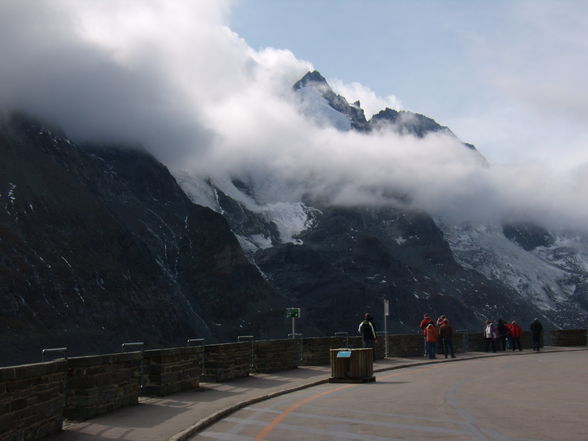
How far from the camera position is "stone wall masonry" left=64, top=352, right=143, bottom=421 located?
13.8 metres

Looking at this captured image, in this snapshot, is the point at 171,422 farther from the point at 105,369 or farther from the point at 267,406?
the point at 267,406

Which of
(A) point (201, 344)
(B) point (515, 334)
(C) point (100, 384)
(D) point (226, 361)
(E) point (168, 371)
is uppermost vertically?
(B) point (515, 334)

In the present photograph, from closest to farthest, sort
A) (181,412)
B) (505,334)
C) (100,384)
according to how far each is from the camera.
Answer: (100,384)
(181,412)
(505,334)

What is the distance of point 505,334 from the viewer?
42281 mm

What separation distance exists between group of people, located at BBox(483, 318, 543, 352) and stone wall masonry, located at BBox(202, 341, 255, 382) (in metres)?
20.8

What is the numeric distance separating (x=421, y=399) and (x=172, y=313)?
16535 cm

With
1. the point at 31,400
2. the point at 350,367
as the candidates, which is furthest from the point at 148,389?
the point at 350,367

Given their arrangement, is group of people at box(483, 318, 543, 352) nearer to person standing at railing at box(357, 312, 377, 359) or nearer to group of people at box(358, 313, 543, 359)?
group of people at box(358, 313, 543, 359)

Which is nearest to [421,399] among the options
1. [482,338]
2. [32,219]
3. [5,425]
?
[5,425]

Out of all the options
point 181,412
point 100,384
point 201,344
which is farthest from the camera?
point 201,344

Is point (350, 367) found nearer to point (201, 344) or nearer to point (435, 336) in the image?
point (201, 344)

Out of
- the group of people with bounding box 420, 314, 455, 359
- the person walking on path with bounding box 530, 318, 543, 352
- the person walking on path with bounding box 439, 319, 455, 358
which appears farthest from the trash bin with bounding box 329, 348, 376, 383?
the person walking on path with bounding box 530, 318, 543, 352

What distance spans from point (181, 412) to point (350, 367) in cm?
813

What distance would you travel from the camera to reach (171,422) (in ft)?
44.3
